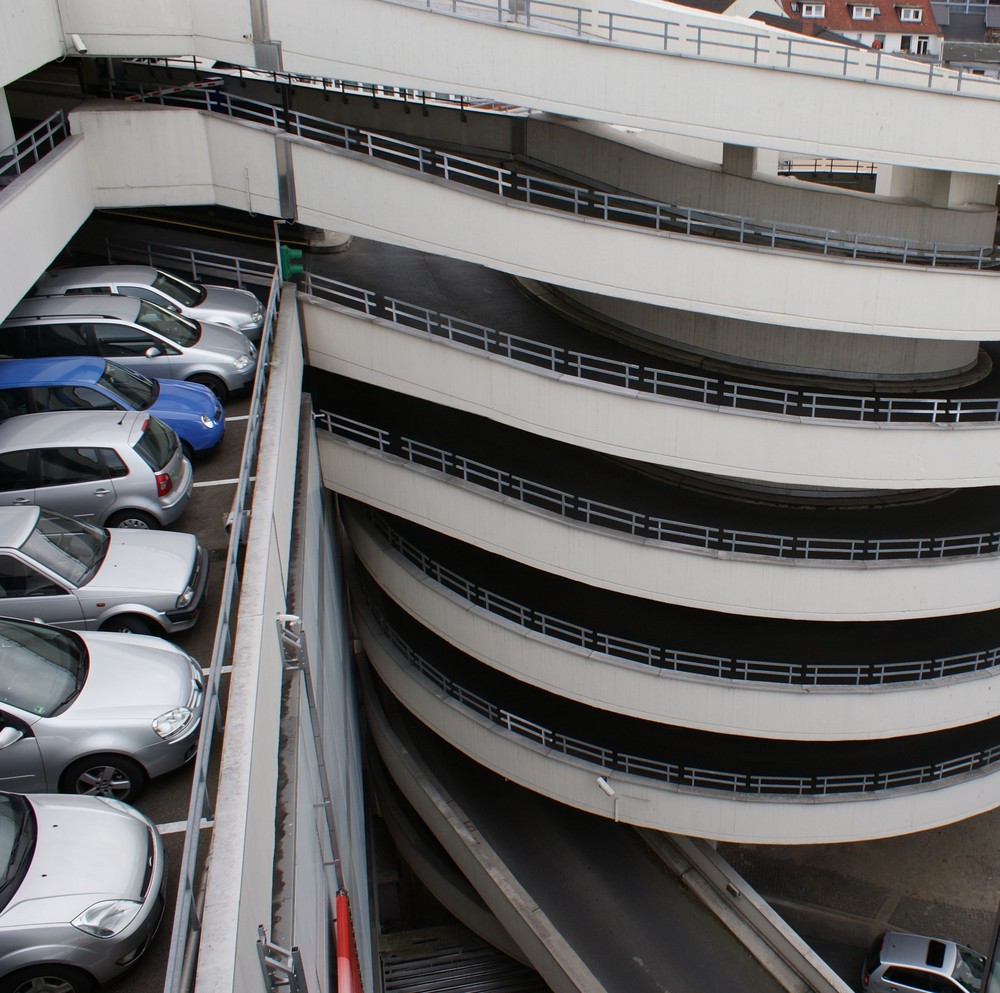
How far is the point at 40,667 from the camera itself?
10.2 metres

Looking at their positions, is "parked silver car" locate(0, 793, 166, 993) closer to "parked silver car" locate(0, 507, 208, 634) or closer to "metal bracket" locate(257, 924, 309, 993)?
"metal bracket" locate(257, 924, 309, 993)

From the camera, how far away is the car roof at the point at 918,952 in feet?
68.9

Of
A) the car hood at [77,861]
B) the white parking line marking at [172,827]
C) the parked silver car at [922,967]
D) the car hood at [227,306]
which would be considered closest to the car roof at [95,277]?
the car hood at [227,306]

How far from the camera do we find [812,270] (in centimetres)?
1600

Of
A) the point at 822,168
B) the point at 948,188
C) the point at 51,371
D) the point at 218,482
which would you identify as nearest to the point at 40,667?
the point at 218,482

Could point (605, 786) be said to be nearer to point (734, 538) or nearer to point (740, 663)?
point (740, 663)

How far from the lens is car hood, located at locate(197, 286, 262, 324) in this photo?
784 inches

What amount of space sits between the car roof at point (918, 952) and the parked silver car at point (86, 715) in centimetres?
1654

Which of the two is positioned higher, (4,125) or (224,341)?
(4,125)

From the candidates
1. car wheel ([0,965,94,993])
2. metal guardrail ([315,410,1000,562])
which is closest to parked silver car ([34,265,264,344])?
metal guardrail ([315,410,1000,562])

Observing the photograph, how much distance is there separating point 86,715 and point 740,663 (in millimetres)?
13154

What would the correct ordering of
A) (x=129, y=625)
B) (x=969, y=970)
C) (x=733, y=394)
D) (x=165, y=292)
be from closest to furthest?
(x=129, y=625) < (x=733, y=394) < (x=165, y=292) < (x=969, y=970)

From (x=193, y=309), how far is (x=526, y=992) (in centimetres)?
1488

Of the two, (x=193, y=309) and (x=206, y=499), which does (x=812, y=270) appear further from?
(x=193, y=309)
